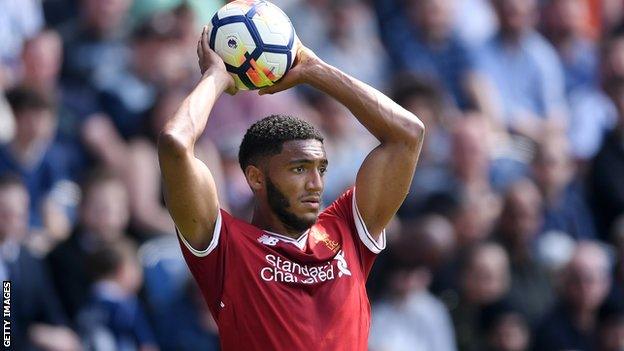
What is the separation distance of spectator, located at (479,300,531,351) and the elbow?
6077 mm

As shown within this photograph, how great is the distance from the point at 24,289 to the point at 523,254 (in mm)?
4599

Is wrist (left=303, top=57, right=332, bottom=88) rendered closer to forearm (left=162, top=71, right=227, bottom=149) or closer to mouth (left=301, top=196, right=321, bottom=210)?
forearm (left=162, top=71, right=227, bottom=149)

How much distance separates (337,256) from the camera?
6.55 m

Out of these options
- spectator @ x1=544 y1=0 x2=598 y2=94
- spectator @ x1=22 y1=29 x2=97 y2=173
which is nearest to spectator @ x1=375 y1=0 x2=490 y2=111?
spectator @ x1=544 y1=0 x2=598 y2=94

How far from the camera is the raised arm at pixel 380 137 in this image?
6.66m

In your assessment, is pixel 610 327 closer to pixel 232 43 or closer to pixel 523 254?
pixel 523 254

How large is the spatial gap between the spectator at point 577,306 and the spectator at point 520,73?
5.47 ft

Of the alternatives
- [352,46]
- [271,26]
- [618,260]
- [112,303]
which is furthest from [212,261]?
[618,260]

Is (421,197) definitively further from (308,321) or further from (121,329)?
(308,321)

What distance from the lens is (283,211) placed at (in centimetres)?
651

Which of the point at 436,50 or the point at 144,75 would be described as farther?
the point at 436,50

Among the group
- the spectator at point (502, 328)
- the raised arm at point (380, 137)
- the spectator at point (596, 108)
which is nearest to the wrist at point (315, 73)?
the raised arm at point (380, 137)

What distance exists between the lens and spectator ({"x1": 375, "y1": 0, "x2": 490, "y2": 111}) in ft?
43.9

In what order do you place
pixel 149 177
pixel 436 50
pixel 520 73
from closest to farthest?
pixel 149 177 < pixel 436 50 < pixel 520 73
